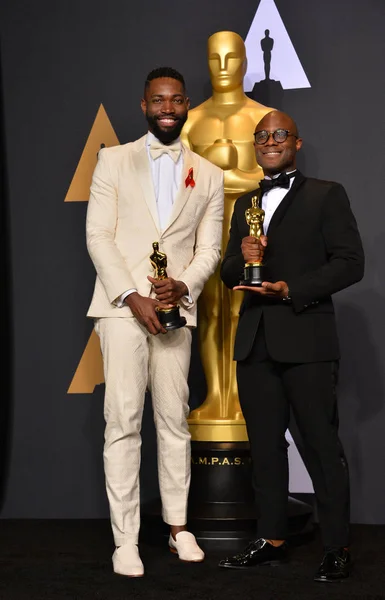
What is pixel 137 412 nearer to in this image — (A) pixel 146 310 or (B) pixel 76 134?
(A) pixel 146 310

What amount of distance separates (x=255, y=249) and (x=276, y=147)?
0.42m

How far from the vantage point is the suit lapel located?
3.35 metres

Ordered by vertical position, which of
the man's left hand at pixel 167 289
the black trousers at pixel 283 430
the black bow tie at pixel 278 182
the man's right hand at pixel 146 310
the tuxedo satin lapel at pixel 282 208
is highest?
the black bow tie at pixel 278 182

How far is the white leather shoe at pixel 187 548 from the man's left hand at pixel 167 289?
921mm

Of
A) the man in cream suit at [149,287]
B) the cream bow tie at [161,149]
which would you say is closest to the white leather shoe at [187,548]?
the man in cream suit at [149,287]

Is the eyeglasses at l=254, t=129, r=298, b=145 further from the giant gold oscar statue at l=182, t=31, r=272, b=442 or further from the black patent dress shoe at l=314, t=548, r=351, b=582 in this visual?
the black patent dress shoe at l=314, t=548, r=351, b=582

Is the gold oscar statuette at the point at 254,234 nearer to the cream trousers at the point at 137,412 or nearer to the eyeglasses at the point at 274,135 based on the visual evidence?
the eyeglasses at the point at 274,135

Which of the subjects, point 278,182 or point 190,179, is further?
point 190,179

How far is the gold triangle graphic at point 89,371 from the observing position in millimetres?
4492

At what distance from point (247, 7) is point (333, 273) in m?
2.04

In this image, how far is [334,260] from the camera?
10.0 ft

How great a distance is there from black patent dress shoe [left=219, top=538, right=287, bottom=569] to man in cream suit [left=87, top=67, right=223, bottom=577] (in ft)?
0.58

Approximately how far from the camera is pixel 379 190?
4.29 metres

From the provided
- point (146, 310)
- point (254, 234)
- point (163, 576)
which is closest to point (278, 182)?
point (254, 234)
